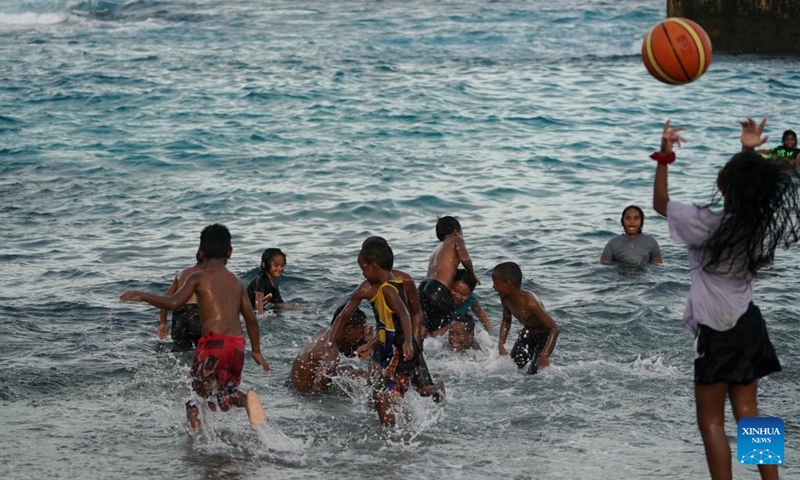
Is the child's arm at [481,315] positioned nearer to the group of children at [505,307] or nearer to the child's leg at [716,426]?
the group of children at [505,307]

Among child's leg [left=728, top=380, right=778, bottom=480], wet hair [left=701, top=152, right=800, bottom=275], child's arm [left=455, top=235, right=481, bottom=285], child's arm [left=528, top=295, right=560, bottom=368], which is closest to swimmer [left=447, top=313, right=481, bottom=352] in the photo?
child's arm [left=455, top=235, right=481, bottom=285]

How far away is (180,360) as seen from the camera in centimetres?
1017

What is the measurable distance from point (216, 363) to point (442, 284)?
3.32 m

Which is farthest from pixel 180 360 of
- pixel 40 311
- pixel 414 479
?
pixel 414 479

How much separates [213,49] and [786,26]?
52.5 feet

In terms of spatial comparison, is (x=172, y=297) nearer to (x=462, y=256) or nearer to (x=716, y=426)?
(x=716, y=426)

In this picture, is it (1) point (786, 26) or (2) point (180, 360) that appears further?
(1) point (786, 26)

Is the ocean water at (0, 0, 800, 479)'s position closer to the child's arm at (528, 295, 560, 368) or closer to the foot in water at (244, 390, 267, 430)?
the child's arm at (528, 295, 560, 368)

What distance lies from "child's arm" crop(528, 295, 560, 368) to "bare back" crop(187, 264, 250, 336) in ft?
9.19

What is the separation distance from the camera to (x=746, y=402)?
19.7 ft

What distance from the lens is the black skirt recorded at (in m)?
5.84

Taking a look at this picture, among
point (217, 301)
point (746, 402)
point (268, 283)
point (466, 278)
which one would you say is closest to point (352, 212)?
point (268, 283)

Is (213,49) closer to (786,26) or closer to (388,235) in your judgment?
(786,26)

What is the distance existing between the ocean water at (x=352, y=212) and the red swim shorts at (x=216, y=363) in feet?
1.35
